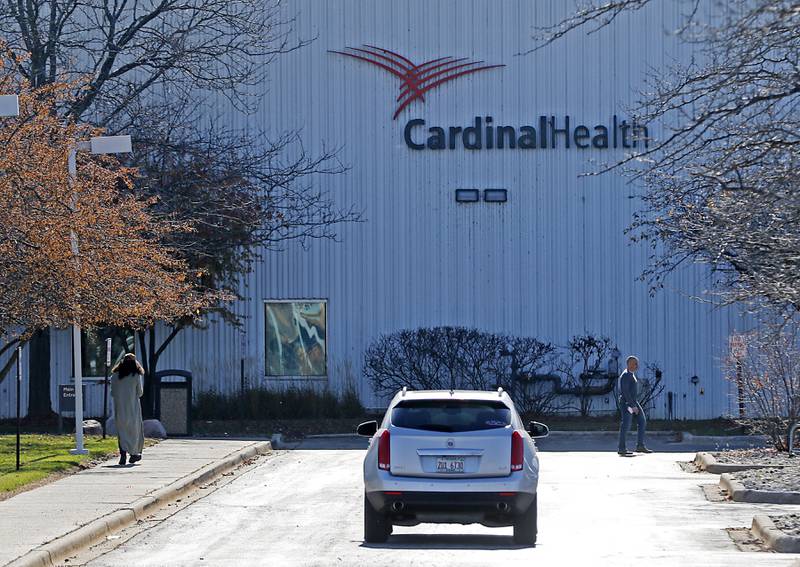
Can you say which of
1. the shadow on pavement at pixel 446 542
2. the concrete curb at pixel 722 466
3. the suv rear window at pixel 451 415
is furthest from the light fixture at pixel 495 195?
the suv rear window at pixel 451 415

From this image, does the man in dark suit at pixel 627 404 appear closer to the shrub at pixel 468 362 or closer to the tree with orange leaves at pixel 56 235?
the shrub at pixel 468 362

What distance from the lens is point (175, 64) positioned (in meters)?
28.6

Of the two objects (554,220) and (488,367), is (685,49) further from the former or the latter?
(488,367)

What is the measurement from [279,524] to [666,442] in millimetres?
15793

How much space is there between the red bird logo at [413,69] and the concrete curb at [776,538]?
22.0 m

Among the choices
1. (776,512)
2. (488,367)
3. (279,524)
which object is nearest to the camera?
(279,524)

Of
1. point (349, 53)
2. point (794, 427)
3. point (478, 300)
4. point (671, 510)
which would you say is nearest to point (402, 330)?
point (478, 300)

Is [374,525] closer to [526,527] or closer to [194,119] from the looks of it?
[526,527]

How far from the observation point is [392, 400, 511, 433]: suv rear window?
1377 cm

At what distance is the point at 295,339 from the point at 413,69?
736 centimetres

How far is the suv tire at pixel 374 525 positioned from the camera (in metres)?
13.6

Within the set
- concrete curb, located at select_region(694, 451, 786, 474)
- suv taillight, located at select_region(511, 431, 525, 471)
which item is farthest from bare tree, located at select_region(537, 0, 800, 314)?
concrete curb, located at select_region(694, 451, 786, 474)

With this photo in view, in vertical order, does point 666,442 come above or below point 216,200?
below

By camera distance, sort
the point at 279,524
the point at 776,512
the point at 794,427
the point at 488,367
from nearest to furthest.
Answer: the point at 279,524, the point at 776,512, the point at 794,427, the point at 488,367
